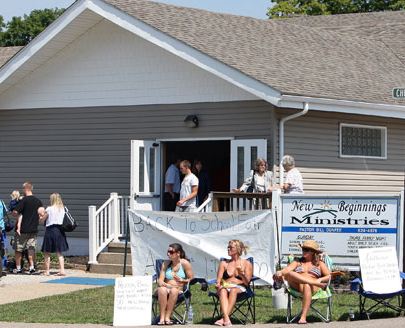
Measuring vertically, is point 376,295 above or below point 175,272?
below

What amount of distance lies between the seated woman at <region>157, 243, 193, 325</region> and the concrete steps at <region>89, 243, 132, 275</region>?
582 centimetres

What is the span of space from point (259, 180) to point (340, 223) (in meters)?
3.09

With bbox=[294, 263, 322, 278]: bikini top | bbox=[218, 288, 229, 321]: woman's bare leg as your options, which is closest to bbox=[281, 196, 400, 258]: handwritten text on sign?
bbox=[294, 263, 322, 278]: bikini top

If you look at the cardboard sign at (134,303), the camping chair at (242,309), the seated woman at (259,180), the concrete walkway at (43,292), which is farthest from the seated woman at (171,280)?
the seated woman at (259,180)

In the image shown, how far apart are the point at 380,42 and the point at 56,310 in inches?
574

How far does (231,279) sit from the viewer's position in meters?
13.9

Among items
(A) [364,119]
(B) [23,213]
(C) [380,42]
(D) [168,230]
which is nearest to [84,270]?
(B) [23,213]

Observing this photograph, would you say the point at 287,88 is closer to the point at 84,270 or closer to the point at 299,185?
the point at 299,185

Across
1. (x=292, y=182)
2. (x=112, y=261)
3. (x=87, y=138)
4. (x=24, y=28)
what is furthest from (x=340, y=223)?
(x=24, y=28)

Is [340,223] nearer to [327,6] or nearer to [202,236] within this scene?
[202,236]

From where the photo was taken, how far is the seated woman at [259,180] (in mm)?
18750

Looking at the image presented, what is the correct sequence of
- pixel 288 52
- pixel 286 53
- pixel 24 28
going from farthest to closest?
pixel 24 28 < pixel 288 52 < pixel 286 53

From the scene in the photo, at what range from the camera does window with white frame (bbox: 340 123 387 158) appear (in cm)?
2155

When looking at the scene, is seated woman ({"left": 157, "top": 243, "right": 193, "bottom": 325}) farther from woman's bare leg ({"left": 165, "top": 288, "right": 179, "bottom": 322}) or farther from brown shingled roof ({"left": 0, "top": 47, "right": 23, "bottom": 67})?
brown shingled roof ({"left": 0, "top": 47, "right": 23, "bottom": 67})
